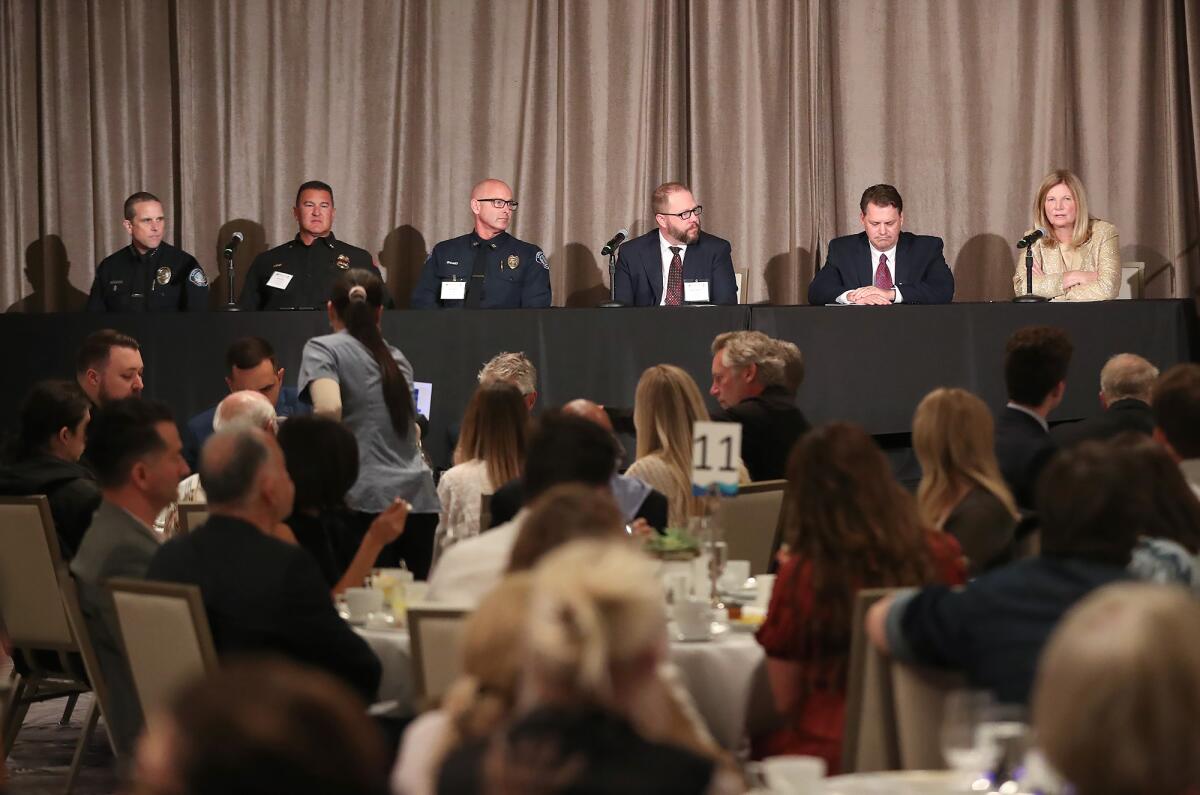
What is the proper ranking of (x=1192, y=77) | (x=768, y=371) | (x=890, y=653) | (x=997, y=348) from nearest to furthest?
(x=890, y=653)
(x=768, y=371)
(x=997, y=348)
(x=1192, y=77)

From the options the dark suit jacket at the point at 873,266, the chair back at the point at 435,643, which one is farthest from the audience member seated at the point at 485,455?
the dark suit jacket at the point at 873,266

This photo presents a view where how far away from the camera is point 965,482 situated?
392 cm

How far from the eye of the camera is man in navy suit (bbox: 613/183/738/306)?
8.23m

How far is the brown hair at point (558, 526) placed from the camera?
8.60 ft

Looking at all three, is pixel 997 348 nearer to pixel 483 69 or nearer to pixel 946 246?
pixel 946 246

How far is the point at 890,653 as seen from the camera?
2787 millimetres

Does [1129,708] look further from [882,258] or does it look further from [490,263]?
[490,263]

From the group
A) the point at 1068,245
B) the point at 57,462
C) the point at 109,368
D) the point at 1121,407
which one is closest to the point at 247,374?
the point at 109,368

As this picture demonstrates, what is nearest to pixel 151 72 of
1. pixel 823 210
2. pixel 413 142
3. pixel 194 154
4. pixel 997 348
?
pixel 194 154

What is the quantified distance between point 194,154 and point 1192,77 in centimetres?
576

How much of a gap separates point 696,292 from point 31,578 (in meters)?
3.65

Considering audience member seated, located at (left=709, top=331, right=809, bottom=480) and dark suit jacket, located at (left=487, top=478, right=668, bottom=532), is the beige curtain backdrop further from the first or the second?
dark suit jacket, located at (left=487, top=478, right=668, bottom=532)

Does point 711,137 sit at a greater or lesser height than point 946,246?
greater

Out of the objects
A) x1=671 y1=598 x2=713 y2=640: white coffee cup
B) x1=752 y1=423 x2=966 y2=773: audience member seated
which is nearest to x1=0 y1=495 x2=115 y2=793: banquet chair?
x1=671 y1=598 x2=713 y2=640: white coffee cup
